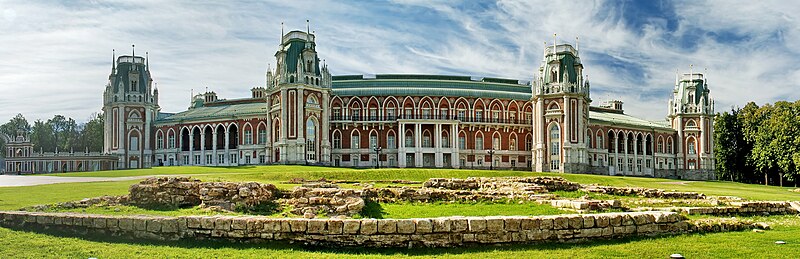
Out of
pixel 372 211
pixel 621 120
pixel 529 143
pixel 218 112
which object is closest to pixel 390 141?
pixel 529 143

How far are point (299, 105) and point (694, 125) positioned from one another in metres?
69.3

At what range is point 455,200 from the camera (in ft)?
96.7

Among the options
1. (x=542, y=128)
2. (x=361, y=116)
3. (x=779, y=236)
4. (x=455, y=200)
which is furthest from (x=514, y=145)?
(x=779, y=236)

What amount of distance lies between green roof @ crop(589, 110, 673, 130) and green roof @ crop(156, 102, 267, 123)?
51.9 meters

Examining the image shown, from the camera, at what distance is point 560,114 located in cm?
9069

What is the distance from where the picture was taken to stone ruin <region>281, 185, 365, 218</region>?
23328 millimetres

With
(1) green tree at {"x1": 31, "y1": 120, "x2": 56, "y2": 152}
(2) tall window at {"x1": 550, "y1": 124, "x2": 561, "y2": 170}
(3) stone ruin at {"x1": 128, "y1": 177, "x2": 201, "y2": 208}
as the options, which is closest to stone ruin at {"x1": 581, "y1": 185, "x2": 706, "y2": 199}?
(3) stone ruin at {"x1": 128, "y1": 177, "x2": 201, "y2": 208}

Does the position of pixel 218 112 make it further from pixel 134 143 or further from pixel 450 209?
pixel 450 209

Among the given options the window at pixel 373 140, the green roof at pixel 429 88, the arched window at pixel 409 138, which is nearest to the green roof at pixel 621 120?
the green roof at pixel 429 88

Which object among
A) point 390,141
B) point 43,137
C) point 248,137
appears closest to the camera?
point 248,137

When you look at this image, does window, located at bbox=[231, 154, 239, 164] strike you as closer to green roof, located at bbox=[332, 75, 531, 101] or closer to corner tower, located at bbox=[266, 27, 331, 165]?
corner tower, located at bbox=[266, 27, 331, 165]

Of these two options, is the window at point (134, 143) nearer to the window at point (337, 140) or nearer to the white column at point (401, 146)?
the window at point (337, 140)

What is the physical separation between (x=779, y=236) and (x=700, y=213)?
574 cm

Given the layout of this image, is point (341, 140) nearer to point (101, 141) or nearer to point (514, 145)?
point (514, 145)
